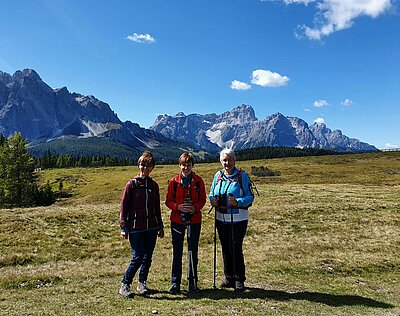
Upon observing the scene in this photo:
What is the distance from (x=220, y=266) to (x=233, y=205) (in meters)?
6.01

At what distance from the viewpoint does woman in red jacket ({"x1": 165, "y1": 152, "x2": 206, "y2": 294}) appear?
10.5 meters

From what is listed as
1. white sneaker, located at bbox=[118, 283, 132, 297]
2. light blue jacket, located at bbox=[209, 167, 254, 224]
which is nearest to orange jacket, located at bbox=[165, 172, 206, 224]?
light blue jacket, located at bbox=[209, 167, 254, 224]

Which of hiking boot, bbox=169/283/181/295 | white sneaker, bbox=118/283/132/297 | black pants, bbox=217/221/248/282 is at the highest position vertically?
black pants, bbox=217/221/248/282

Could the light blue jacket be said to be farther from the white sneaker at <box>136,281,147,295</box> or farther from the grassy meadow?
the white sneaker at <box>136,281,147,295</box>

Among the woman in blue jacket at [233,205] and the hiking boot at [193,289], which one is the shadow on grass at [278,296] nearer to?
the hiking boot at [193,289]

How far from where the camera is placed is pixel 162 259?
57.4ft

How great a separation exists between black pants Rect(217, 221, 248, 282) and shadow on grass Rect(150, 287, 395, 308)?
22.4 inches

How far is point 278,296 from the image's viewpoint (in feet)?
36.0

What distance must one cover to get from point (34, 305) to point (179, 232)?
4.55 metres

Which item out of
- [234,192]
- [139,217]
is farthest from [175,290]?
[234,192]

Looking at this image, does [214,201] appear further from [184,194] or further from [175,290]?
[175,290]

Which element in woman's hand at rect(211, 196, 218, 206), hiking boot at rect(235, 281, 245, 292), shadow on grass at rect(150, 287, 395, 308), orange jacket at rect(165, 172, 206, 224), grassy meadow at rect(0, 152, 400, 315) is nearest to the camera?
grassy meadow at rect(0, 152, 400, 315)

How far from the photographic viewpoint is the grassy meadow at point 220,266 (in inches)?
387

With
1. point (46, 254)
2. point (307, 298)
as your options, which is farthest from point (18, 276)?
point (307, 298)
